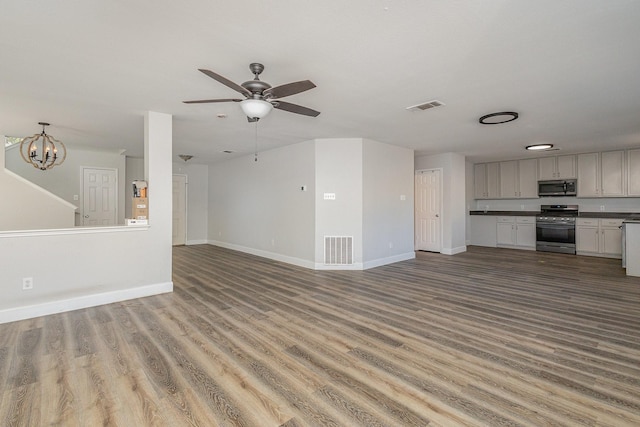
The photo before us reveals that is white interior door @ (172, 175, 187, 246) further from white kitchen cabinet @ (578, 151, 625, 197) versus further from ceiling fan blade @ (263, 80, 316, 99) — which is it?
white kitchen cabinet @ (578, 151, 625, 197)

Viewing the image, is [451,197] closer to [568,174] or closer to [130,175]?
[568,174]

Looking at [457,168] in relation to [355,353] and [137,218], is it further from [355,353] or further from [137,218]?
[137,218]

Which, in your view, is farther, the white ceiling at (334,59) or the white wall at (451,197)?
the white wall at (451,197)

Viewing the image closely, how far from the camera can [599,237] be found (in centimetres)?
686

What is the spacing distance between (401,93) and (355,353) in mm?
2707

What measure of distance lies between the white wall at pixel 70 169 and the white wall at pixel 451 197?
7.70 meters

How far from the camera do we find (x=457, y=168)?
24.4 feet

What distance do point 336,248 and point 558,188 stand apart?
6098 millimetres

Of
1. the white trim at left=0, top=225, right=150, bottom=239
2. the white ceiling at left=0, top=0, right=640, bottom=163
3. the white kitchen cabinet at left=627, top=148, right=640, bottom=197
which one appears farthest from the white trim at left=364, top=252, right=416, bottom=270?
the white kitchen cabinet at left=627, top=148, right=640, bottom=197

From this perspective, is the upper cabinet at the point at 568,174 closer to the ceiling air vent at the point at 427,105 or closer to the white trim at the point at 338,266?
the white trim at the point at 338,266

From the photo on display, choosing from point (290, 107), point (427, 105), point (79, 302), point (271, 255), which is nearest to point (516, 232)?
point (427, 105)

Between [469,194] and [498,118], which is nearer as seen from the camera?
[498,118]

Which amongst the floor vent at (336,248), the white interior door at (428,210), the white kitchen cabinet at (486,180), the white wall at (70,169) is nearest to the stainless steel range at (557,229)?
the white kitchen cabinet at (486,180)

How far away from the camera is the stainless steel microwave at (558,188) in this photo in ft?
24.1
